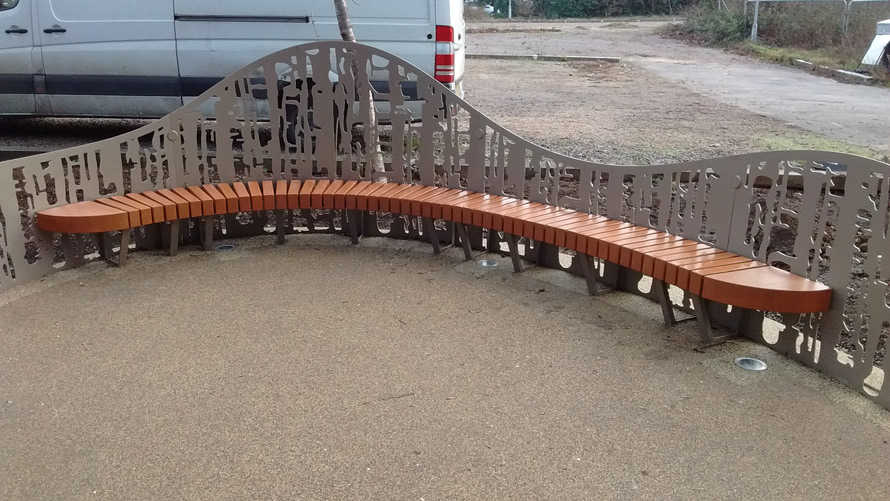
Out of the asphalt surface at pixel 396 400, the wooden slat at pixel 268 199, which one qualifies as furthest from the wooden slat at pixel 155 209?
the wooden slat at pixel 268 199

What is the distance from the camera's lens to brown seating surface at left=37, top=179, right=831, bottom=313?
11.8ft

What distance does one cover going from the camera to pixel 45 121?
369 inches

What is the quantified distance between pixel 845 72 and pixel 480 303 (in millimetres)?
13552

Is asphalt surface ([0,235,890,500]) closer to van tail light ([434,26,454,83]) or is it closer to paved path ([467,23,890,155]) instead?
van tail light ([434,26,454,83])

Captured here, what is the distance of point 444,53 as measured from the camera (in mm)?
7363

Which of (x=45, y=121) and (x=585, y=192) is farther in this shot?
(x=45, y=121)

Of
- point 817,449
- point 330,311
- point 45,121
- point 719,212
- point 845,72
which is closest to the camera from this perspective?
point 817,449

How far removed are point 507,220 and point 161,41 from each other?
14.7 ft

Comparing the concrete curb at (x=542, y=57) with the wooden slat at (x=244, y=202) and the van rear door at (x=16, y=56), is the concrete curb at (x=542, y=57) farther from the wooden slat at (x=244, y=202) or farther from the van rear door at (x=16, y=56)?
the wooden slat at (x=244, y=202)

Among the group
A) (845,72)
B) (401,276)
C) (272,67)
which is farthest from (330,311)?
(845,72)

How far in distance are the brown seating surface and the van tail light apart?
219 centimetres

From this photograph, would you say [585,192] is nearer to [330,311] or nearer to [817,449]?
[330,311]

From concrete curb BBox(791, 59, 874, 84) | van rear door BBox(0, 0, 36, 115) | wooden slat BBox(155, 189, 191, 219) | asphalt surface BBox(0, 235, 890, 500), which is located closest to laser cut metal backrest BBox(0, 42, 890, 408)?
asphalt surface BBox(0, 235, 890, 500)

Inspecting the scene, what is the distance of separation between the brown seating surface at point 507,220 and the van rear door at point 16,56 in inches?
134
